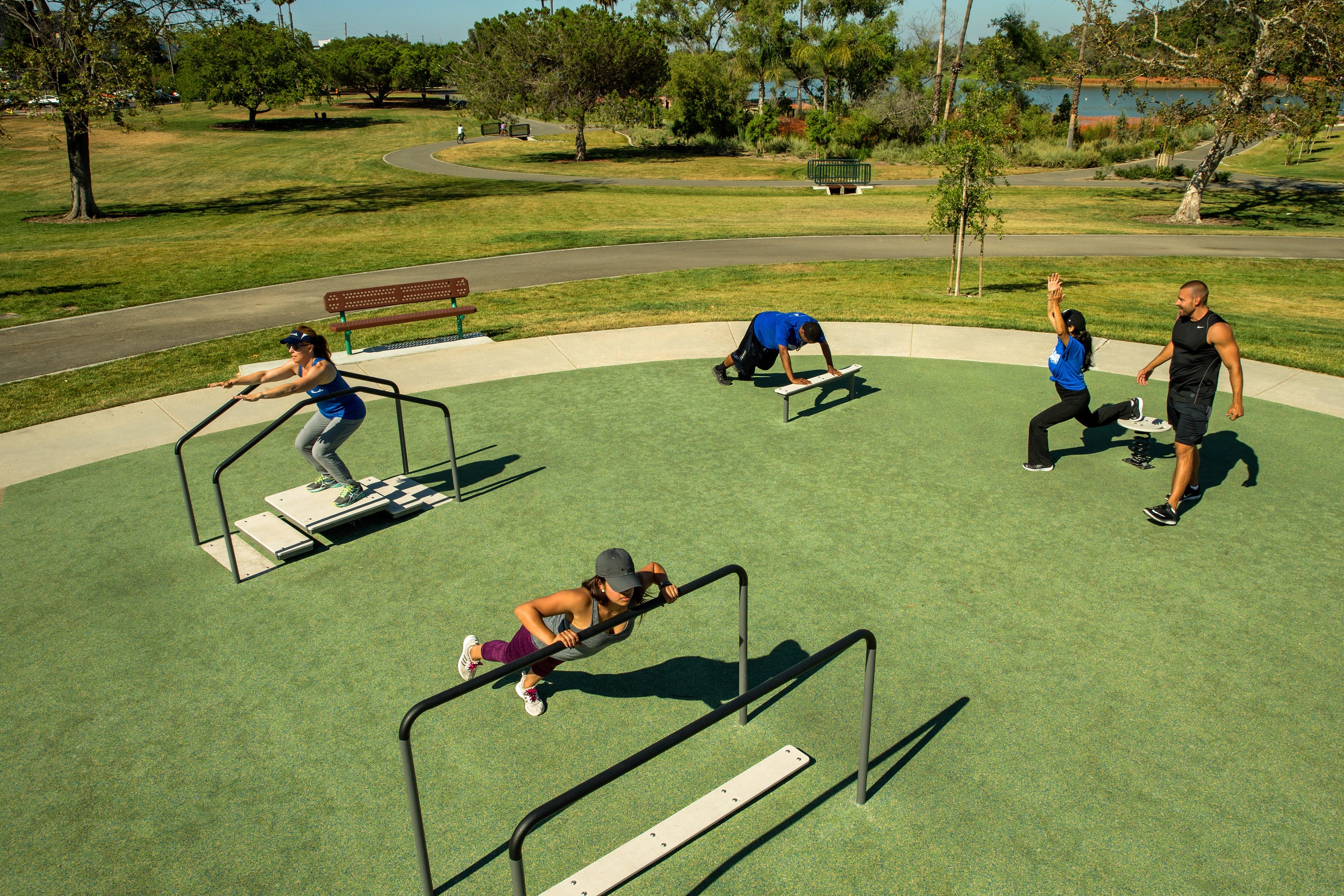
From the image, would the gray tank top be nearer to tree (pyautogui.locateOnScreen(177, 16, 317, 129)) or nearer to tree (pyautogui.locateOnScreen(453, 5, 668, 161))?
tree (pyautogui.locateOnScreen(453, 5, 668, 161))

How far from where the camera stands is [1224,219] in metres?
30.1

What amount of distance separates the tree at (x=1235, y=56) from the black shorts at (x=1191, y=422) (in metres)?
22.5

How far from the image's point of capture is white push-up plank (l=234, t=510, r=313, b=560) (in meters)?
7.13

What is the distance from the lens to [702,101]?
57.8m

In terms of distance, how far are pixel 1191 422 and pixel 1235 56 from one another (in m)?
24.5

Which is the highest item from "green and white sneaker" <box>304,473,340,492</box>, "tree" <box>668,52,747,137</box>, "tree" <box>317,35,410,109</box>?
"tree" <box>317,35,410,109</box>

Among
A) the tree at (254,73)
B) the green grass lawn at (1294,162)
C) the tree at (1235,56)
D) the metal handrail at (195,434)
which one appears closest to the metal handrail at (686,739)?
the metal handrail at (195,434)

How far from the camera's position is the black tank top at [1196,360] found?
734 cm

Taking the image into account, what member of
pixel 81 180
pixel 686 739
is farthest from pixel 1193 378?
pixel 81 180

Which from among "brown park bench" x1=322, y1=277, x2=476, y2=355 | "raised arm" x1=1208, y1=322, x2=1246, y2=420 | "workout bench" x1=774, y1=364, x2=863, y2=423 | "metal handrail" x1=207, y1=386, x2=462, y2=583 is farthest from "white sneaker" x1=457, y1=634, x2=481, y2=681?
"brown park bench" x1=322, y1=277, x2=476, y2=355

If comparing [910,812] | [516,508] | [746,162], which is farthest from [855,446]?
[746,162]

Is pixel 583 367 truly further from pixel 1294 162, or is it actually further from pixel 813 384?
pixel 1294 162

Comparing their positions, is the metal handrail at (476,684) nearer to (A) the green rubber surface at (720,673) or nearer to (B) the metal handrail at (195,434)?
(A) the green rubber surface at (720,673)

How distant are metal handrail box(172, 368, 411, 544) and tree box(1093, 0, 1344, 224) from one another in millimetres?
26319
